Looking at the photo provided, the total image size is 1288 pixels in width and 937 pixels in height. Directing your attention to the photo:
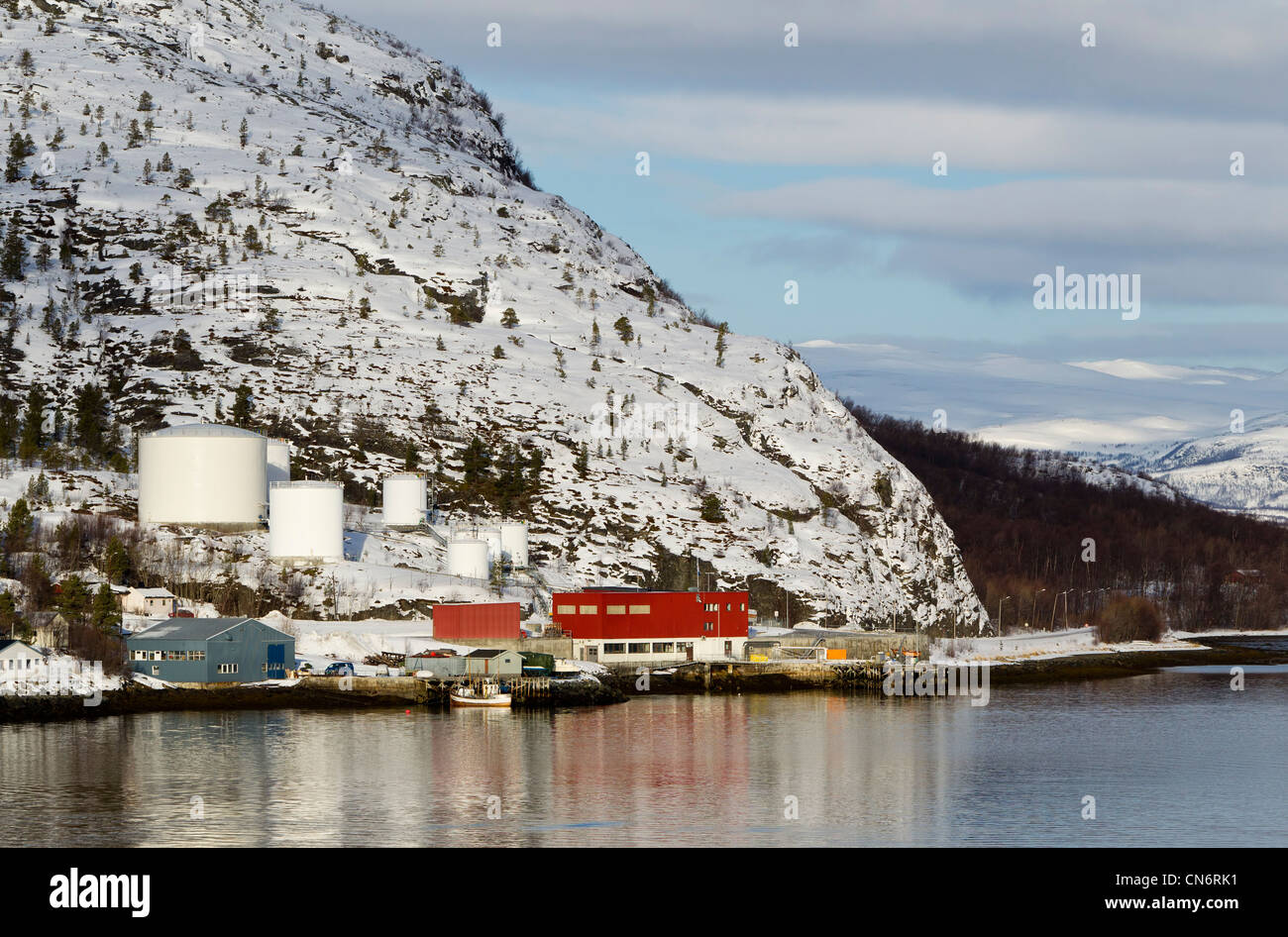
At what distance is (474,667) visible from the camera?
346ft

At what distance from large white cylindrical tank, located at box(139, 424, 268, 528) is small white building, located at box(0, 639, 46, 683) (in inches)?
1130

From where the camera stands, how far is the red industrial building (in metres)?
111

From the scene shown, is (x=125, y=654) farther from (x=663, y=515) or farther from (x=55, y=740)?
(x=663, y=515)

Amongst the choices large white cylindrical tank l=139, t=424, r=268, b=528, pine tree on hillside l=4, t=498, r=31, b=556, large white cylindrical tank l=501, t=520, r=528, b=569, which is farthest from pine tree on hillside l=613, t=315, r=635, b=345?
pine tree on hillside l=4, t=498, r=31, b=556

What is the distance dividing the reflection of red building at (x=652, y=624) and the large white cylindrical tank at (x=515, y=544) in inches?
378

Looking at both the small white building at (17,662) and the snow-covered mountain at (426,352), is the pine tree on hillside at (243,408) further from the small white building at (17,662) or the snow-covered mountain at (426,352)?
the small white building at (17,662)

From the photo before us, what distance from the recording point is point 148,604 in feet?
356

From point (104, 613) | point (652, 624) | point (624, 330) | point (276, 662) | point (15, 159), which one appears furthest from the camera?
point (15, 159)

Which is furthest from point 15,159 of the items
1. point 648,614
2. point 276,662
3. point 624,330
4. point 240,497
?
point 276,662

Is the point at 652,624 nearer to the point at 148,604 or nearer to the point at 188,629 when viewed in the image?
the point at 188,629

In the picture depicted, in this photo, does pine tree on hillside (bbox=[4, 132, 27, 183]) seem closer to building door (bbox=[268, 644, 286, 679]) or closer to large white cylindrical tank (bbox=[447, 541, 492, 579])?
large white cylindrical tank (bbox=[447, 541, 492, 579])

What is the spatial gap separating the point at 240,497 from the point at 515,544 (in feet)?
68.2
